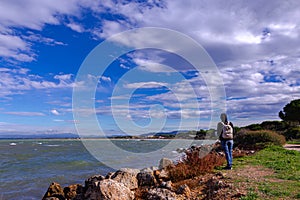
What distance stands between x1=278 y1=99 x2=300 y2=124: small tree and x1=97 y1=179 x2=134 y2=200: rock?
1804 inches

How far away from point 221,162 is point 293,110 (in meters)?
41.0

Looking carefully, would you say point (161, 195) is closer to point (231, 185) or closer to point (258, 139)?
point (231, 185)

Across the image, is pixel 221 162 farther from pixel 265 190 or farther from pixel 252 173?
pixel 265 190

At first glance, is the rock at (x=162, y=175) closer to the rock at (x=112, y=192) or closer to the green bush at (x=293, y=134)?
the rock at (x=112, y=192)

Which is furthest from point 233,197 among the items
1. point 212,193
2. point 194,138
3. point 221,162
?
point 194,138

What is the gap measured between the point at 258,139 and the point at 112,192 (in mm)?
17227

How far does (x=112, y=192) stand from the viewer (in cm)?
729

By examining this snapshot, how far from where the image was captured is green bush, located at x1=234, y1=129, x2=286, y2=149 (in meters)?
20.5

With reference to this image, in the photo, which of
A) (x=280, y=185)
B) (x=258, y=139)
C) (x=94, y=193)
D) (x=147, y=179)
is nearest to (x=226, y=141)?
(x=147, y=179)

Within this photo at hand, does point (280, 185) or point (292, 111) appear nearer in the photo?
point (280, 185)

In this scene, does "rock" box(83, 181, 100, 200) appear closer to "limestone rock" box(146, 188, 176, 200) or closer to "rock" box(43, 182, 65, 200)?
"limestone rock" box(146, 188, 176, 200)

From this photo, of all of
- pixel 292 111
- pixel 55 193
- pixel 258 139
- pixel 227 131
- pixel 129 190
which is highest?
pixel 292 111

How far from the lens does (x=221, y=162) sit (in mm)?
11992

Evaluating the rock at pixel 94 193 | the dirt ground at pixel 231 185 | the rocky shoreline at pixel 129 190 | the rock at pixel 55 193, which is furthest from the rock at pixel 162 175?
the rock at pixel 55 193
